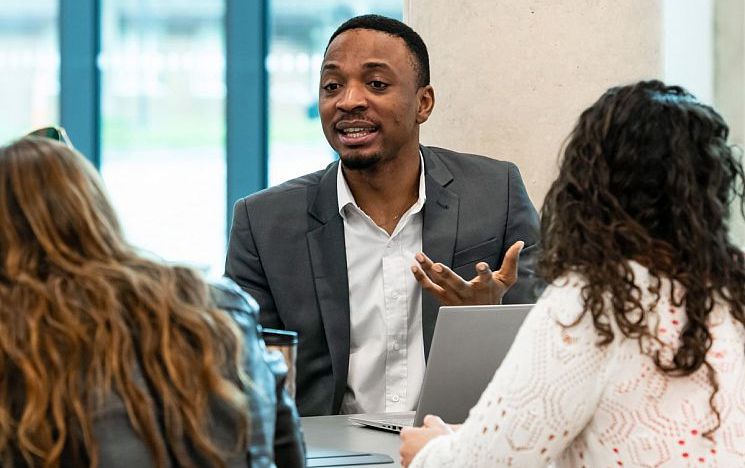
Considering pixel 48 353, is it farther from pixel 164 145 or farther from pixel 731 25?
pixel 164 145

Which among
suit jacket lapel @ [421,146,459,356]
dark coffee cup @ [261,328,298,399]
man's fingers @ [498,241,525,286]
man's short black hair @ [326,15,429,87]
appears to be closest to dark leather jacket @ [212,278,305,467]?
dark coffee cup @ [261,328,298,399]

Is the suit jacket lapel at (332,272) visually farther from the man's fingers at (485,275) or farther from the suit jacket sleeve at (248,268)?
the man's fingers at (485,275)

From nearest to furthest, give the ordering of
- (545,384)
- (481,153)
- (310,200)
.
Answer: (545,384), (310,200), (481,153)

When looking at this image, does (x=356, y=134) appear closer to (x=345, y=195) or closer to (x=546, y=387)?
(x=345, y=195)

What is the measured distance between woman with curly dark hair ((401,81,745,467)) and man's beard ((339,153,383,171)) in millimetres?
1387

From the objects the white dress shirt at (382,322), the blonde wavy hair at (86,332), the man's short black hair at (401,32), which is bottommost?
the white dress shirt at (382,322)

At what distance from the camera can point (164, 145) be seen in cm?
602

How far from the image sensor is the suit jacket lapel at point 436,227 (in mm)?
2717

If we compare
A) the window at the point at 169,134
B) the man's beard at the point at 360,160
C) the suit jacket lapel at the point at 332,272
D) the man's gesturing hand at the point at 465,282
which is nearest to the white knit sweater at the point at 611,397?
the man's gesturing hand at the point at 465,282

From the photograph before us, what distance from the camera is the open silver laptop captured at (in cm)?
198

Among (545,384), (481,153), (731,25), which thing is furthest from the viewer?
(731,25)

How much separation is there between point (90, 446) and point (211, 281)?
0.27 m

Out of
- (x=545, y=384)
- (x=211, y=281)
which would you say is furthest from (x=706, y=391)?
(x=211, y=281)

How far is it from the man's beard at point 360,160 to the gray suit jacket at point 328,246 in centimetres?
5
